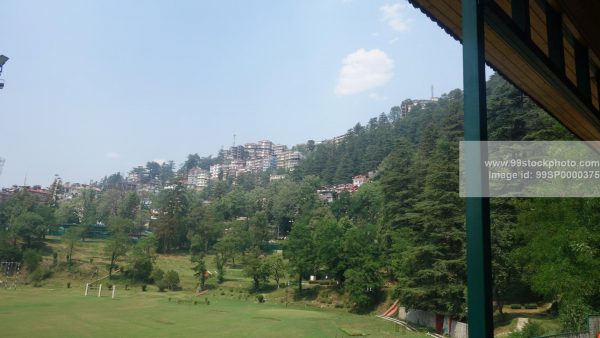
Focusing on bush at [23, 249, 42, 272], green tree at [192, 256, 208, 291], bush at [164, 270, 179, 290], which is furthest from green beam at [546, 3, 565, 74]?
bush at [23, 249, 42, 272]

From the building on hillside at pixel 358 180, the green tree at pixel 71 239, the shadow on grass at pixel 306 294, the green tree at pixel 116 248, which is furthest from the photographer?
the building on hillside at pixel 358 180

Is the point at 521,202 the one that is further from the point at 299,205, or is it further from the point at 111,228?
the point at 299,205

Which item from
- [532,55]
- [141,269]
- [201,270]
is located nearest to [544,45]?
[532,55]

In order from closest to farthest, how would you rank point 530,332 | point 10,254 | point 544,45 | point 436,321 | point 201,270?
point 544,45 → point 530,332 → point 436,321 → point 201,270 → point 10,254

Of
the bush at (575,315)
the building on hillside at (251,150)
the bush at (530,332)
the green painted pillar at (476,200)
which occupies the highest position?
the building on hillside at (251,150)

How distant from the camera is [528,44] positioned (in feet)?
7.66

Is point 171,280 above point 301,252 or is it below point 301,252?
below

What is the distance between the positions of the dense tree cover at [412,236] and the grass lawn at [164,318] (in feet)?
12.2

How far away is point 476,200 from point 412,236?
2528 centimetres

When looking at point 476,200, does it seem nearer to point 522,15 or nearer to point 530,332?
point 522,15

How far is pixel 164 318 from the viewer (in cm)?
2570

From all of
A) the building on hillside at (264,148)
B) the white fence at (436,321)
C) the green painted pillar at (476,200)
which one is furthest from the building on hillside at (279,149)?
the green painted pillar at (476,200)

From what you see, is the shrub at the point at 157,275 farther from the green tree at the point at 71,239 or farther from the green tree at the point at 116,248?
the green tree at the point at 71,239

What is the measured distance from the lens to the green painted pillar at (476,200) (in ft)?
5.41
